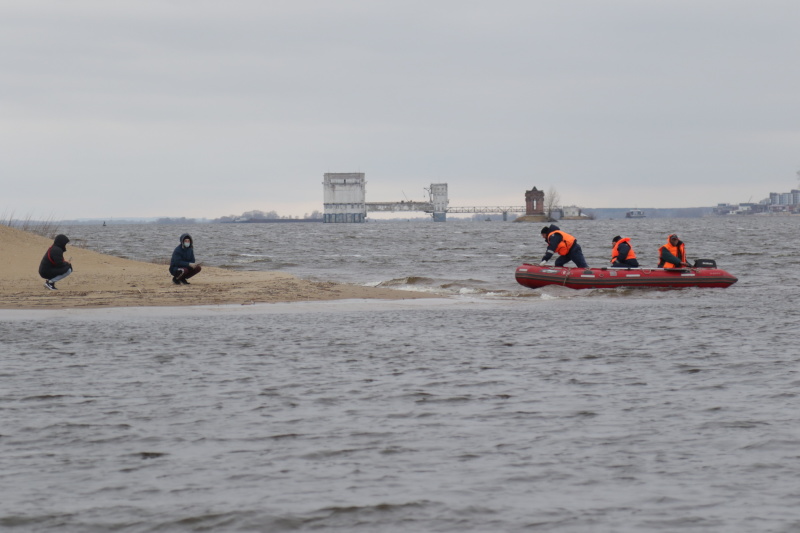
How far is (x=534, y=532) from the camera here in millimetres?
5500

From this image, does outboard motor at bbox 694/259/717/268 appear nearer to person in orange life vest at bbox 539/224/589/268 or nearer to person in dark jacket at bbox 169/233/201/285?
person in orange life vest at bbox 539/224/589/268

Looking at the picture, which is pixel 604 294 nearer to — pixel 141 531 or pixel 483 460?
pixel 483 460

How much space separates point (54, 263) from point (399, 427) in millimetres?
15308

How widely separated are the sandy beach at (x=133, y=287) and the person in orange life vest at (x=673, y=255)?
621cm

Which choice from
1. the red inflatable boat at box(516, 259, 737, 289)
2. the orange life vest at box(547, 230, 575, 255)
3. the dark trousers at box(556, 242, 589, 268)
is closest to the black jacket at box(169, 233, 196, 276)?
the red inflatable boat at box(516, 259, 737, 289)

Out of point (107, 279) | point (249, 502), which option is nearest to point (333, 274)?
point (107, 279)

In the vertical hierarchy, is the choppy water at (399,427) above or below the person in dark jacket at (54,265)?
below

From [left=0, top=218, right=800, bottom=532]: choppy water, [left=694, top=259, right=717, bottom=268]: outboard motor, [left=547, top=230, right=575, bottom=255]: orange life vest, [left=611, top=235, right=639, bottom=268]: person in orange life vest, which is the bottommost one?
[left=0, top=218, right=800, bottom=532]: choppy water

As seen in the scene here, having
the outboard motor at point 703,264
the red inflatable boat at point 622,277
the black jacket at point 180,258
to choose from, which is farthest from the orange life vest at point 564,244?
the black jacket at point 180,258

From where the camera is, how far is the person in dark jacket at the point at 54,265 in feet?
69.0

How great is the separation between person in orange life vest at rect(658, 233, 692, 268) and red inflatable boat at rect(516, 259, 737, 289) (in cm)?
23

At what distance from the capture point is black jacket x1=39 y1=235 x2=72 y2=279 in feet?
69.1

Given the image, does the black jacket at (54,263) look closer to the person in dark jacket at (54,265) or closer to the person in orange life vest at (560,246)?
the person in dark jacket at (54,265)

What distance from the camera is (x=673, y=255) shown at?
80.6ft
